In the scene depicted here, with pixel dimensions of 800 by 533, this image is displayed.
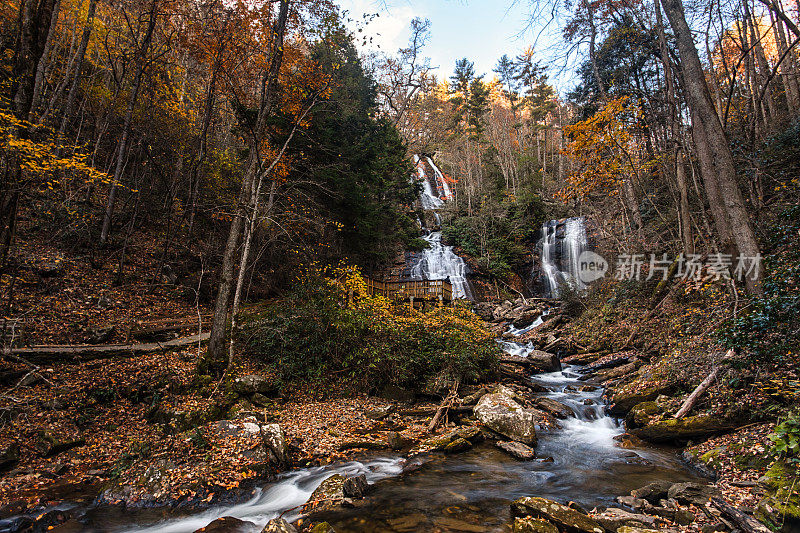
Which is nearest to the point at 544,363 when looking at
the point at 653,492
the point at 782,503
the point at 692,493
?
the point at 653,492

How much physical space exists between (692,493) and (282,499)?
504 cm

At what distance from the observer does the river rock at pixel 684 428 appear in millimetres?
5340

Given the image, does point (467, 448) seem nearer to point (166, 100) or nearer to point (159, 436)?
point (159, 436)

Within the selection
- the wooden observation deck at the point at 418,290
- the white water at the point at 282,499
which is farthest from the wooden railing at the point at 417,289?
the white water at the point at 282,499

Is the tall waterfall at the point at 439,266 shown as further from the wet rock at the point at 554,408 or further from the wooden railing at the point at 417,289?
the wet rock at the point at 554,408

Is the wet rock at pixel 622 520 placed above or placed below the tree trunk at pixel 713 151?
below

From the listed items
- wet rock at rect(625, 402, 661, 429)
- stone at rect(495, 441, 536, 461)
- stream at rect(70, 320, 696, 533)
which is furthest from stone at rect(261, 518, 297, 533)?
wet rock at rect(625, 402, 661, 429)

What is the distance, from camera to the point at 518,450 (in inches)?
237

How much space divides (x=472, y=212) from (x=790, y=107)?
18.4 meters

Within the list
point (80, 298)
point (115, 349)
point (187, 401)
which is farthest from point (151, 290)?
point (187, 401)

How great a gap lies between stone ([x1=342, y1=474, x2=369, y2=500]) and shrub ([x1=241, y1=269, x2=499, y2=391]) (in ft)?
12.5

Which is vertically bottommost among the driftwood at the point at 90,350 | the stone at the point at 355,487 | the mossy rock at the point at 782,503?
the stone at the point at 355,487

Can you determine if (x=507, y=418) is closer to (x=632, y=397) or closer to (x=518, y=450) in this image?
(x=518, y=450)

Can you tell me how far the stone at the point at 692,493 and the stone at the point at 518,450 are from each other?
2159 mm
